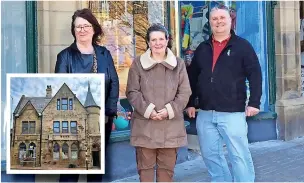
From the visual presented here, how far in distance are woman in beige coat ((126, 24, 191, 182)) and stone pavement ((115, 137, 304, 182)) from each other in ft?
5.18

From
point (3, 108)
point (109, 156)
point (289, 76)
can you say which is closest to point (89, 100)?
point (3, 108)

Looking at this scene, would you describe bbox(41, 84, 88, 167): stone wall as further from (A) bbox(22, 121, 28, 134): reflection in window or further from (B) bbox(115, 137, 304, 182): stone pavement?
(B) bbox(115, 137, 304, 182): stone pavement

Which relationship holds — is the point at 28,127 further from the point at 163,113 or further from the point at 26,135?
the point at 163,113

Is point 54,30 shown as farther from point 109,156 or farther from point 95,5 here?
point 109,156

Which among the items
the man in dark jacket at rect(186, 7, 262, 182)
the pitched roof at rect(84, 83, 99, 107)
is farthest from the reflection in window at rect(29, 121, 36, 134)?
the man in dark jacket at rect(186, 7, 262, 182)

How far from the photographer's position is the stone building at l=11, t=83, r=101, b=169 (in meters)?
3.95

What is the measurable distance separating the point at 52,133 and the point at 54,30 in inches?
53.5

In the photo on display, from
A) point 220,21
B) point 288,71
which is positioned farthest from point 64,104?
point 288,71

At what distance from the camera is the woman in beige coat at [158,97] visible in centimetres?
394

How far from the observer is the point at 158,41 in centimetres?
396

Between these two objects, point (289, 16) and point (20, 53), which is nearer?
point (20, 53)

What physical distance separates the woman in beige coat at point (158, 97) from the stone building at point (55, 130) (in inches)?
15.1

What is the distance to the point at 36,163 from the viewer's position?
4020mm

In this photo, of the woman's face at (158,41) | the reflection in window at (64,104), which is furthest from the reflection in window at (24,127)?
the woman's face at (158,41)
